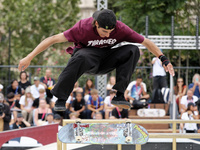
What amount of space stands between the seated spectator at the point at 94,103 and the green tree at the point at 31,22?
9.65 metres

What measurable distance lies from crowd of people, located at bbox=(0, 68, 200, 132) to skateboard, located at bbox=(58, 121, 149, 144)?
4695 millimetres

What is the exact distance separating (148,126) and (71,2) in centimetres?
1303

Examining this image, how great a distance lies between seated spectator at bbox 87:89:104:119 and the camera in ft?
31.1

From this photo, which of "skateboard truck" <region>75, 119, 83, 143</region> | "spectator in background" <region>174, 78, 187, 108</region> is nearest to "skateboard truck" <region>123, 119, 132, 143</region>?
"skateboard truck" <region>75, 119, 83, 143</region>

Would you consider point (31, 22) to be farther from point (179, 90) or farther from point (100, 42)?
point (100, 42)

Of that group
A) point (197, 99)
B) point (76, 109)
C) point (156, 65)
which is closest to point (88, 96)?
point (76, 109)

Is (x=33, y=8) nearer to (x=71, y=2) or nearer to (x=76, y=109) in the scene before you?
(x=71, y=2)

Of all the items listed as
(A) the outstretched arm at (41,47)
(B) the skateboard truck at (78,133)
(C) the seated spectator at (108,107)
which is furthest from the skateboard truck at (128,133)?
(C) the seated spectator at (108,107)

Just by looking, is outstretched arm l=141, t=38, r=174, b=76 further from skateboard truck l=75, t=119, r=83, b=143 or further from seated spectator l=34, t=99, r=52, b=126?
seated spectator l=34, t=99, r=52, b=126

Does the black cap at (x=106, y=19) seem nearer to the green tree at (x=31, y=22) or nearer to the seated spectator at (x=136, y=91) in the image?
the seated spectator at (x=136, y=91)

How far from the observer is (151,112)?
927cm

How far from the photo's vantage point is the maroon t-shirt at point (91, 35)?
Answer: 4.17 m

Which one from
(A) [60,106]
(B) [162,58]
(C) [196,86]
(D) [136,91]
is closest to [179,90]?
(C) [196,86]

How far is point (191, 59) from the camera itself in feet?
47.6
